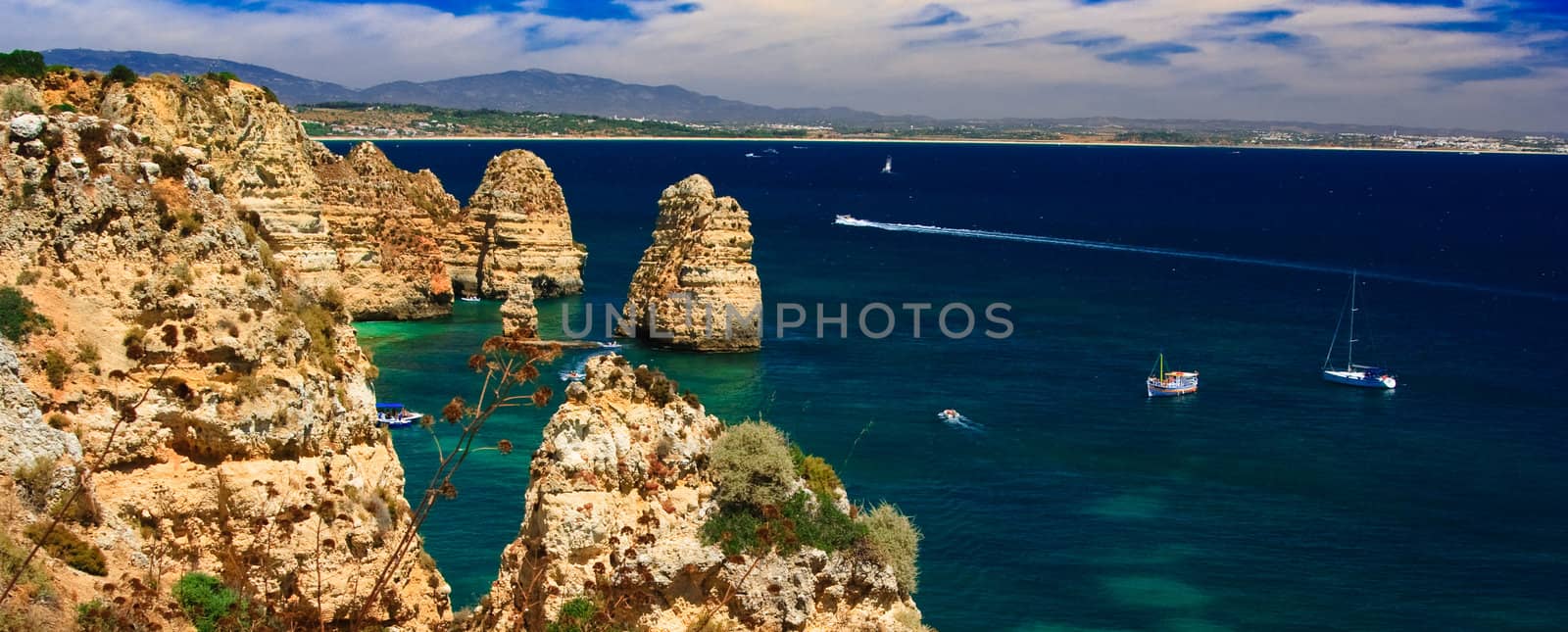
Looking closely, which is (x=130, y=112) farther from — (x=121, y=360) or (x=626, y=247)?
(x=626, y=247)

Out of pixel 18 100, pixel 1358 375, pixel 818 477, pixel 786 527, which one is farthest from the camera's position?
pixel 1358 375

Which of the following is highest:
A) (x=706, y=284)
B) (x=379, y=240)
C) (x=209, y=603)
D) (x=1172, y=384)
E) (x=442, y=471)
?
(x=442, y=471)

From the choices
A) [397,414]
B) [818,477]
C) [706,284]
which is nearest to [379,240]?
[706,284]

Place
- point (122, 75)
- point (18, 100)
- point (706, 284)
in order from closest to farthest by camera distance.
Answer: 1. point (18, 100)
2. point (122, 75)
3. point (706, 284)

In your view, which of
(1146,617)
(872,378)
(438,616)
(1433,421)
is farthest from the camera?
(872,378)

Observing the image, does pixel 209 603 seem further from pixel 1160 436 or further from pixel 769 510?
pixel 1160 436

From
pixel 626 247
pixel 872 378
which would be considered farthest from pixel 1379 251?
pixel 872 378

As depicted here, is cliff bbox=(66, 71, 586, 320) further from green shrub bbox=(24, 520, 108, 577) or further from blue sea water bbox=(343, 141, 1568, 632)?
green shrub bbox=(24, 520, 108, 577)
